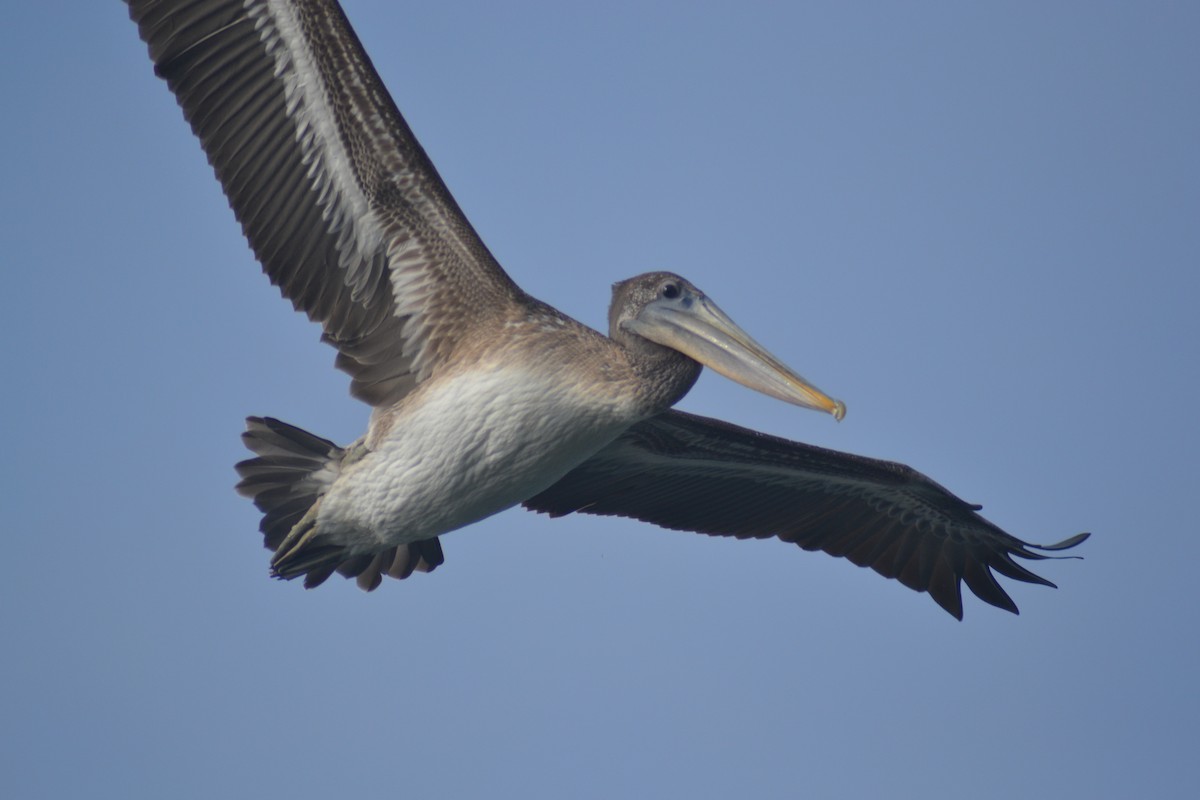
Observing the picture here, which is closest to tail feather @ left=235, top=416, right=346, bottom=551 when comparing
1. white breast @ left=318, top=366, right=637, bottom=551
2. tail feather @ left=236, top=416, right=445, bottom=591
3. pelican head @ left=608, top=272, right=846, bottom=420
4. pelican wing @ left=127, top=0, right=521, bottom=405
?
tail feather @ left=236, top=416, right=445, bottom=591

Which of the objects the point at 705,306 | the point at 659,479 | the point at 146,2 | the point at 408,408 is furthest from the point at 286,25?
the point at 659,479

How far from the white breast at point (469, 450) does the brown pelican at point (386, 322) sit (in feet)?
0.03

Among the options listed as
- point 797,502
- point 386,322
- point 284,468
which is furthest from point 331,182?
point 797,502

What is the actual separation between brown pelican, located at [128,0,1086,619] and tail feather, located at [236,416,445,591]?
12 mm

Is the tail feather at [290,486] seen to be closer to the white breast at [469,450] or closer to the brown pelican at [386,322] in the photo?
the brown pelican at [386,322]

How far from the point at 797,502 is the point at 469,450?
3352 millimetres

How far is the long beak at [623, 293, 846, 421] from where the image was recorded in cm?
810

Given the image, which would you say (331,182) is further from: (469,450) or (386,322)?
(469,450)

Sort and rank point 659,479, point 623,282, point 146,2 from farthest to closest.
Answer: point 659,479 → point 623,282 → point 146,2

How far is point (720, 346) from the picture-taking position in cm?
816

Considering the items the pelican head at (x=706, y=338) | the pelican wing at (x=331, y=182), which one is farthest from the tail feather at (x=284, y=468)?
the pelican head at (x=706, y=338)

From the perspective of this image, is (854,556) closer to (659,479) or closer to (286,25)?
(659,479)

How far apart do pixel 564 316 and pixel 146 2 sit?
2.76 m

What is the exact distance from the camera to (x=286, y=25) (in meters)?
7.88
